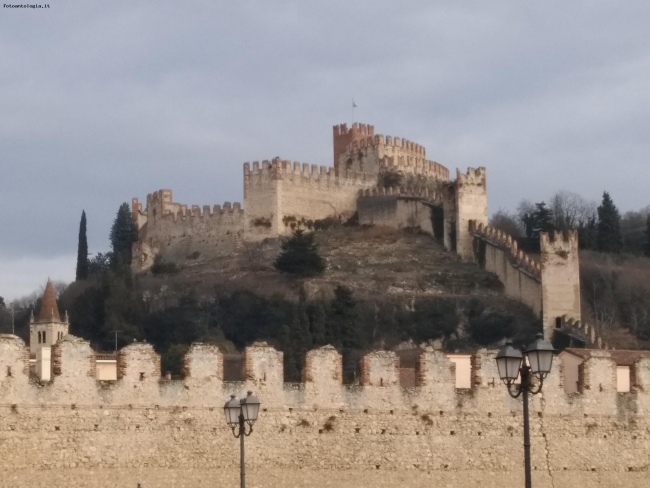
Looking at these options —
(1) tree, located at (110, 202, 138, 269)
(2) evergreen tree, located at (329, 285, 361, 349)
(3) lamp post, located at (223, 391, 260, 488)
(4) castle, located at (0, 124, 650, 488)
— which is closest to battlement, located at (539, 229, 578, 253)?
(2) evergreen tree, located at (329, 285, 361, 349)

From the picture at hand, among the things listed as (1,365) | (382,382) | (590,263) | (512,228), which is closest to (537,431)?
(382,382)

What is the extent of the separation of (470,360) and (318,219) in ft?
221

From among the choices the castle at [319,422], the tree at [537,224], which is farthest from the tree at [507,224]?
the castle at [319,422]

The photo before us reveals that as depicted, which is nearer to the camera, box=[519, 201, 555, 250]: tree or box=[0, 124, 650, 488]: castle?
box=[0, 124, 650, 488]: castle

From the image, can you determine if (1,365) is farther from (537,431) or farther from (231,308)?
(231,308)

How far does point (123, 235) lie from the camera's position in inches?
4508

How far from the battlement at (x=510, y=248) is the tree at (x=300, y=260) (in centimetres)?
987

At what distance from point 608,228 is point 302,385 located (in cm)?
7471

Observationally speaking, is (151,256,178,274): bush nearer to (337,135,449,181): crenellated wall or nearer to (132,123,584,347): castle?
(132,123,584,347): castle

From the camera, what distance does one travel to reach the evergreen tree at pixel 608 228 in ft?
355

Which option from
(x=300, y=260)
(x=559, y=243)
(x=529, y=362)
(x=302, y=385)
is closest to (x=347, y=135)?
(x=300, y=260)

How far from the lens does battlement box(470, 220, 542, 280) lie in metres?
93.4

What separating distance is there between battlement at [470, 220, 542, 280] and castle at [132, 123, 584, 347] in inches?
2.4

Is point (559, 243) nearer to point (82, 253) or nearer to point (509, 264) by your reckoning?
point (509, 264)
